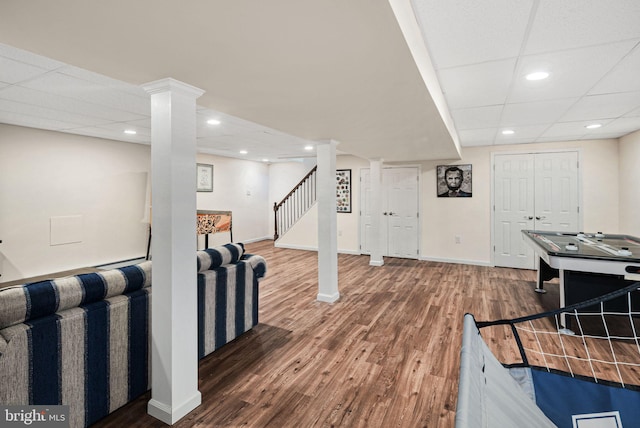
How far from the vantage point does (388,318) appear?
11.9ft

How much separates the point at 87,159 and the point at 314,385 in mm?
5338

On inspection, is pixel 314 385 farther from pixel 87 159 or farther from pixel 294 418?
pixel 87 159

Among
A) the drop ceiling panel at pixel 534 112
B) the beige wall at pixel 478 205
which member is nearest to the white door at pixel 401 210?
the beige wall at pixel 478 205

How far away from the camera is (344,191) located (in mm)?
7570

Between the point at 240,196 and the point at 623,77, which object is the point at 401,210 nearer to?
the point at 240,196

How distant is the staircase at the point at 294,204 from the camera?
8648 millimetres

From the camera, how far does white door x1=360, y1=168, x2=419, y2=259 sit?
694 cm

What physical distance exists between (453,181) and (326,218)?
3.64 m

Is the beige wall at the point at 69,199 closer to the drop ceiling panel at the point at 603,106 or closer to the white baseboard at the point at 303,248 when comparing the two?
the white baseboard at the point at 303,248

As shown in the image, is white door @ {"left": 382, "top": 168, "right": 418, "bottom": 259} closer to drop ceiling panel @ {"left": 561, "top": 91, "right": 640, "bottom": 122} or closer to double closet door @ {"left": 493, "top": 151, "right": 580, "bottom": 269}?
double closet door @ {"left": 493, "top": 151, "right": 580, "bottom": 269}

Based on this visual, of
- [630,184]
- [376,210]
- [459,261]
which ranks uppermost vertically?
[630,184]
